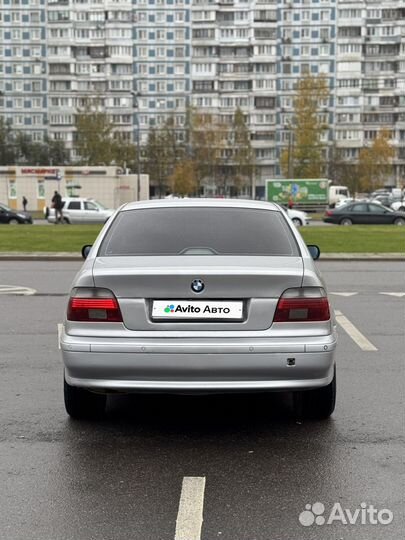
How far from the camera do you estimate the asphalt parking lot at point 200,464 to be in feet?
11.2

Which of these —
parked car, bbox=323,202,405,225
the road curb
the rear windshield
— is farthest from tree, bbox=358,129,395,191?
the rear windshield

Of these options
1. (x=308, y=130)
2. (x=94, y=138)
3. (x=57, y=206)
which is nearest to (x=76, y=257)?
(x=57, y=206)

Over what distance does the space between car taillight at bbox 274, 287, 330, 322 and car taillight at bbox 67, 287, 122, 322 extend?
3.45 feet

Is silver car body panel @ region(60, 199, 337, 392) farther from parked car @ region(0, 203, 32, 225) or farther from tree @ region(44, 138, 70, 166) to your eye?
tree @ region(44, 138, 70, 166)

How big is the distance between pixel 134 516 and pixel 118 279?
1554 mm

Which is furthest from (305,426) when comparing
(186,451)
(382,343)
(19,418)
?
(382,343)

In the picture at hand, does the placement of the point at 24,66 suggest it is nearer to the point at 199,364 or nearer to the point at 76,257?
the point at 76,257

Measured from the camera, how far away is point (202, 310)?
14.5 feet

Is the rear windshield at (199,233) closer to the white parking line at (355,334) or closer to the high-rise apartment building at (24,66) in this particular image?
the white parking line at (355,334)

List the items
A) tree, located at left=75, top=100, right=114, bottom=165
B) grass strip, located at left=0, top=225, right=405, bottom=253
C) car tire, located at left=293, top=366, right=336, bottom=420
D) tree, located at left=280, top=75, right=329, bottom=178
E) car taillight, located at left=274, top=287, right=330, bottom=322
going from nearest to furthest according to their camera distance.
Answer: car taillight, located at left=274, top=287, right=330, bottom=322 < car tire, located at left=293, top=366, right=336, bottom=420 < grass strip, located at left=0, top=225, right=405, bottom=253 < tree, located at left=280, top=75, right=329, bottom=178 < tree, located at left=75, top=100, right=114, bottom=165

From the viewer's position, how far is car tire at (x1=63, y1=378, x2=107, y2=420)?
497cm

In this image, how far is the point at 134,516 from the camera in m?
3.49

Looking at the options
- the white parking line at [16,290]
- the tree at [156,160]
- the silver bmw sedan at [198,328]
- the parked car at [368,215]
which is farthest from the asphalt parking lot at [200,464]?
the tree at [156,160]

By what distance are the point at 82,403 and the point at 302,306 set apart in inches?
69.8
